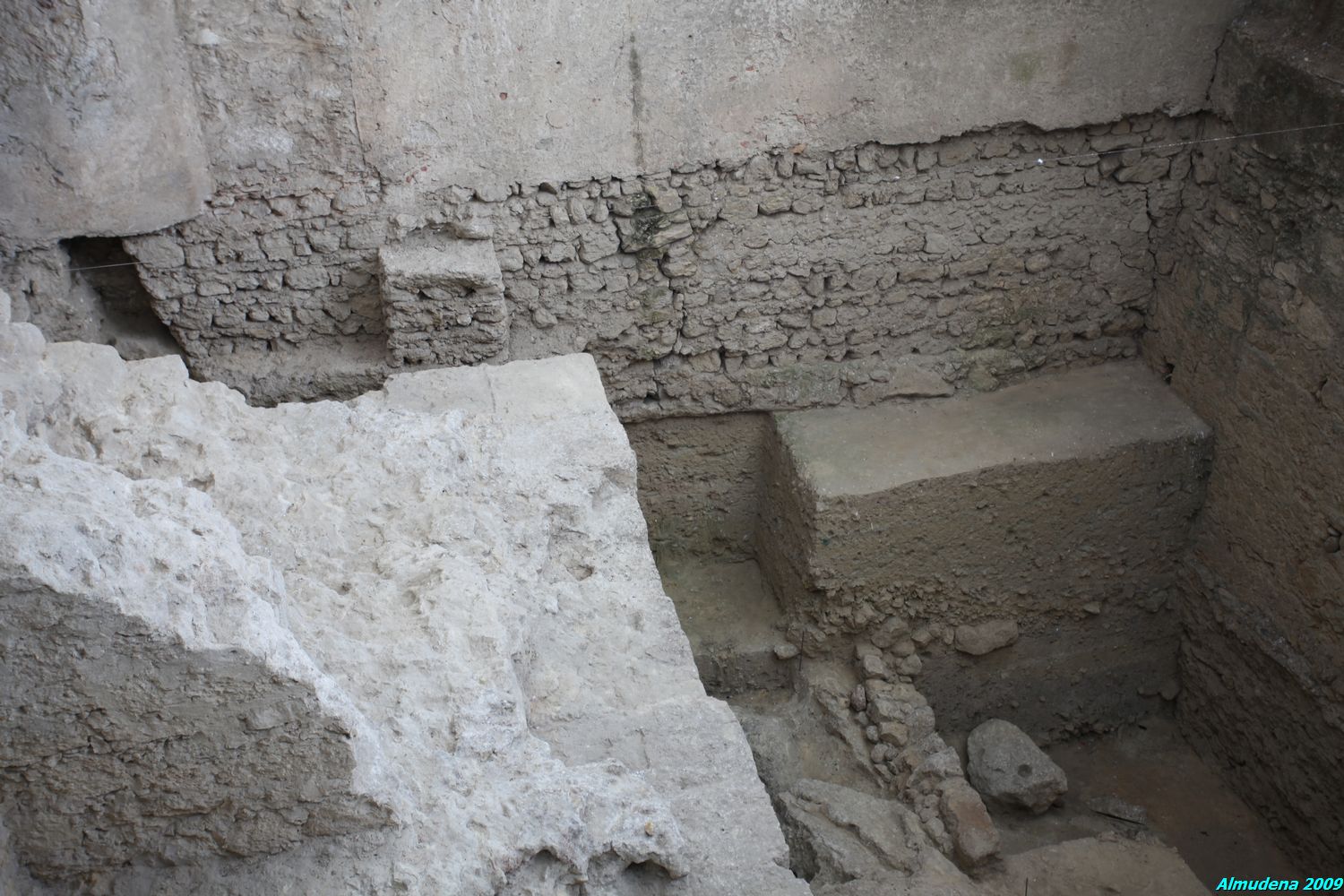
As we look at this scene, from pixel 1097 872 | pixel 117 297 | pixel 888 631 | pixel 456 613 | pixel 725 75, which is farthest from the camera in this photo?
pixel 888 631

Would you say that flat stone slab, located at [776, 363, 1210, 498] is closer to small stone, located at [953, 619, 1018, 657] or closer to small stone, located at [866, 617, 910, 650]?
small stone, located at [866, 617, 910, 650]

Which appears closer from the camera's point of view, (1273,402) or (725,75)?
(725,75)

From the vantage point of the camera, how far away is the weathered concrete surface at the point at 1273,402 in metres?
4.21

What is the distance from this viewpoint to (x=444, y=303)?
440 cm

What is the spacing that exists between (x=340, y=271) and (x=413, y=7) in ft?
3.31

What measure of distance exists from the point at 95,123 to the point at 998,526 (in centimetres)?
362

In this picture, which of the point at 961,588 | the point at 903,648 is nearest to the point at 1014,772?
the point at 903,648

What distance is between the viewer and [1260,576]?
4738 mm

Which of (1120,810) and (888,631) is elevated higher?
(888,631)

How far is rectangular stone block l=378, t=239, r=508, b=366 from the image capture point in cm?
432

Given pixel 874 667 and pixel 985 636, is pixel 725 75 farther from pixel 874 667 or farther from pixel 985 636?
pixel 985 636

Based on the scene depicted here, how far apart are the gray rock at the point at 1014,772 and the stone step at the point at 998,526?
14.9 inches

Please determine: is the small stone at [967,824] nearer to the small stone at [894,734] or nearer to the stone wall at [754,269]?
the small stone at [894,734]

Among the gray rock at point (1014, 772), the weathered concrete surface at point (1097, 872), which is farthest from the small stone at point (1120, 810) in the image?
the weathered concrete surface at point (1097, 872)
